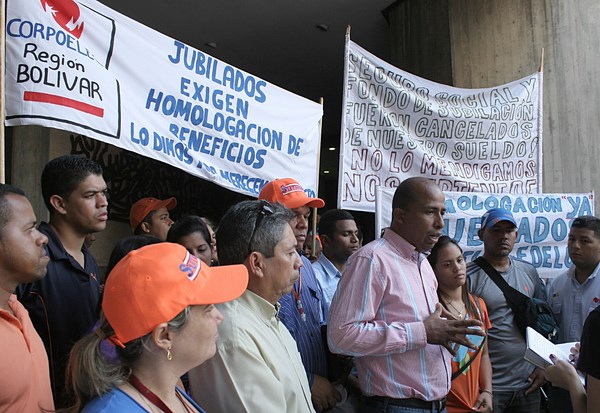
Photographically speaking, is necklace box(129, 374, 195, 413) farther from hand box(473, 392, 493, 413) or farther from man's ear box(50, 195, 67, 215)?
hand box(473, 392, 493, 413)

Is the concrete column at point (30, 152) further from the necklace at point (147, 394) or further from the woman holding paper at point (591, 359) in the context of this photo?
the woman holding paper at point (591, 359)

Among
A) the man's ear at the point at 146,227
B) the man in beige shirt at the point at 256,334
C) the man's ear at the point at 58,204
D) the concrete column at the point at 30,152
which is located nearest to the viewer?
the man in beige shirt at the point at 256,334

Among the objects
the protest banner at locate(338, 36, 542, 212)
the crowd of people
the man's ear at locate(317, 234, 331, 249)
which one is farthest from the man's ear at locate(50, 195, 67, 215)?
the protest banner at locate(338, 36, 542, 212)

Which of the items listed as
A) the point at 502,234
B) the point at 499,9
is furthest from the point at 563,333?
the point at 499,9

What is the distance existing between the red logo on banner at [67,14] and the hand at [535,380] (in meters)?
3.35

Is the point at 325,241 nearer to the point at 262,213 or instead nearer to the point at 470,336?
the point at 470,336

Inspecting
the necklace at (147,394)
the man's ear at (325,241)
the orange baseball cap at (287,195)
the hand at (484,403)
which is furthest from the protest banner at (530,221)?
the necklace at (147,394)

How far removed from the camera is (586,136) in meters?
5.97

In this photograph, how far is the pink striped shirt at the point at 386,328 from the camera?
232 centimetres

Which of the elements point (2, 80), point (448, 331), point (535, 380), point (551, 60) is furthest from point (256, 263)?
point (551, 60)

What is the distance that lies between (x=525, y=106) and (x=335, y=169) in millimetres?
12097

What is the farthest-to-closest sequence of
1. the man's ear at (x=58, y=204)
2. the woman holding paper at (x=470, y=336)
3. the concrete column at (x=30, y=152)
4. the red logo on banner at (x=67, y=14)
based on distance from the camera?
the concrete column at (x=30, y=152) → the woman holding paper at (x=470, y=336) → the red logo on banner at (x=67, y=14) → the man's ear at (x=58, y=204)

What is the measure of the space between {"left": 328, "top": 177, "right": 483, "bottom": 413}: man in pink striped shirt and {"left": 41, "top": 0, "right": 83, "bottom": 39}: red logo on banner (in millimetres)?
1916

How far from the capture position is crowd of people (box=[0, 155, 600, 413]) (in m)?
1.40
